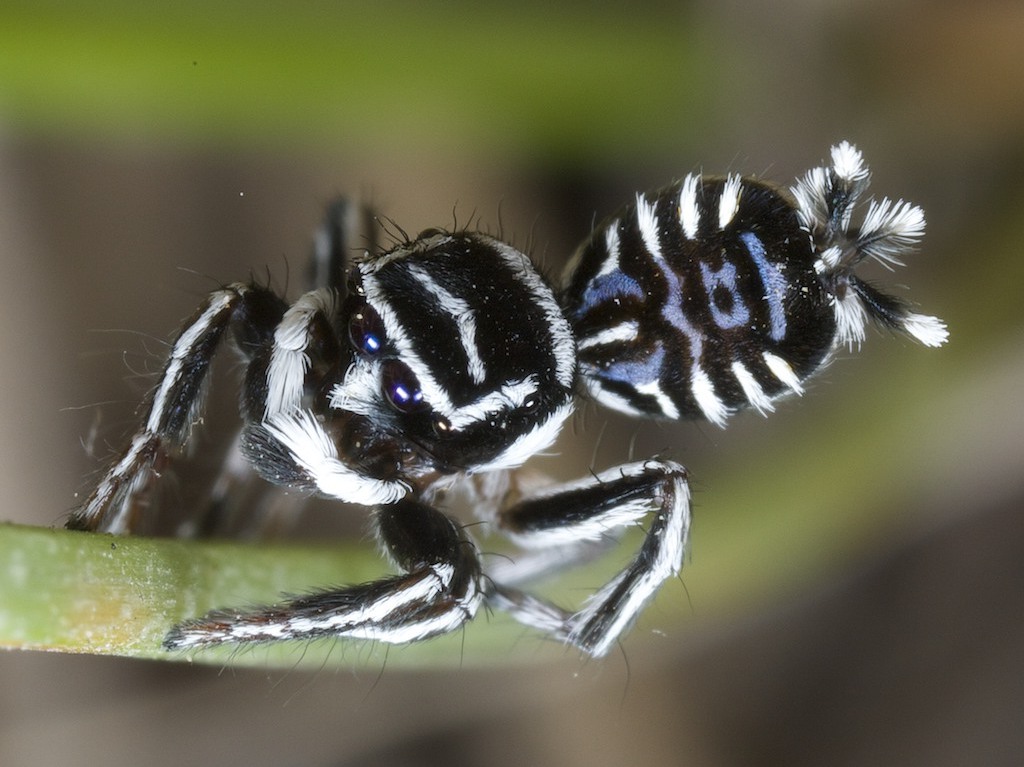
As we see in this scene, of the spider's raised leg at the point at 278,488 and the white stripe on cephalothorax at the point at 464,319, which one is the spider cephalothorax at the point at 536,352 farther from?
the spider's raised leg at the point at 278,488

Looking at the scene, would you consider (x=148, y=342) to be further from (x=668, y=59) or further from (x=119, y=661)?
(x=668, y=59)

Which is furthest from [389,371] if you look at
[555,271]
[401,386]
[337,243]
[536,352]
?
[555,271]

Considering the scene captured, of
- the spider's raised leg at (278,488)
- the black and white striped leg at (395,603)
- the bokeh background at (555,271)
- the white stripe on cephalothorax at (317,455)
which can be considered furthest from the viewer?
the bokeh background at (555,271)

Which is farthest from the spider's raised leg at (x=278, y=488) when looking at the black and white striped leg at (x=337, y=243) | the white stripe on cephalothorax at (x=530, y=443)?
the white stripe on cephalothorax at (x=530, y=443)

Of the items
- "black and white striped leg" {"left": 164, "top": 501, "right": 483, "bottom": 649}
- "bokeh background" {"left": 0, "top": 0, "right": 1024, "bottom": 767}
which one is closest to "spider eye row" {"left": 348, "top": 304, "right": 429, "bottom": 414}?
"black and white striped leg" {"left": 164, "top": 501, "right": 483, "bottom": 649}

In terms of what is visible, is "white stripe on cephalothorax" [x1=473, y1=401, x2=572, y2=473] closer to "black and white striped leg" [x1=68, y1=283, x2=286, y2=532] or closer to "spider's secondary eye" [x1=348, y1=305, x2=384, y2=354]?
"spider's secondary eye" [x1=348, y1=305, x2=384, y2=354]

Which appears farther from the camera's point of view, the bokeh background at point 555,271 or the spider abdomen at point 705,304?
the bokeh background at point 555,271
